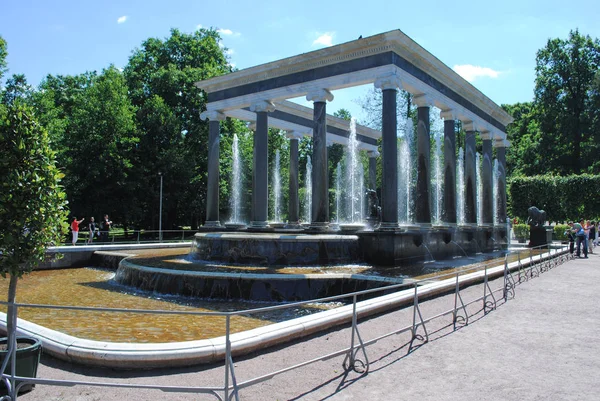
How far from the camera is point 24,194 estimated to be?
6012 millimetres

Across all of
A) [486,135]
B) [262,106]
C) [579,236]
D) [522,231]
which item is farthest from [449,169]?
[522,231]

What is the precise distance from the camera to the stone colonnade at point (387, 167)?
64.7 ft

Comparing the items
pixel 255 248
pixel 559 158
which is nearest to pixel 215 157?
pixel 255 248

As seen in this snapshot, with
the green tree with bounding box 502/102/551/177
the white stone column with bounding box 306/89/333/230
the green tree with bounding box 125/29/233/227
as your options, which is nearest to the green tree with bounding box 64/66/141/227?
the green tree with bounding box 125/29/233/227

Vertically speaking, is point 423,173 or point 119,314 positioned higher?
point 423,173

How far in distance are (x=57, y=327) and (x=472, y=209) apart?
24.0 metres

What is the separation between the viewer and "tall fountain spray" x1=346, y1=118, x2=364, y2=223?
1099 inches

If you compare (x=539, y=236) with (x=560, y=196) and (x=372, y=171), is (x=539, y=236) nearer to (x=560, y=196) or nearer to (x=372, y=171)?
(x=372, y=171)

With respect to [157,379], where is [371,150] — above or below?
above

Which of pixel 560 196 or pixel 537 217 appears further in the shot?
pixel 560 196

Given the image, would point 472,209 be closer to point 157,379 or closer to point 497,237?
point 497,237

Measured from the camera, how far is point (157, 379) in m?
5.93

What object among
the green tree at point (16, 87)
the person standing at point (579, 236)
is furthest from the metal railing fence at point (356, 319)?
the green tree at point (16, 87)

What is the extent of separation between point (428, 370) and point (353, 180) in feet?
71.0
